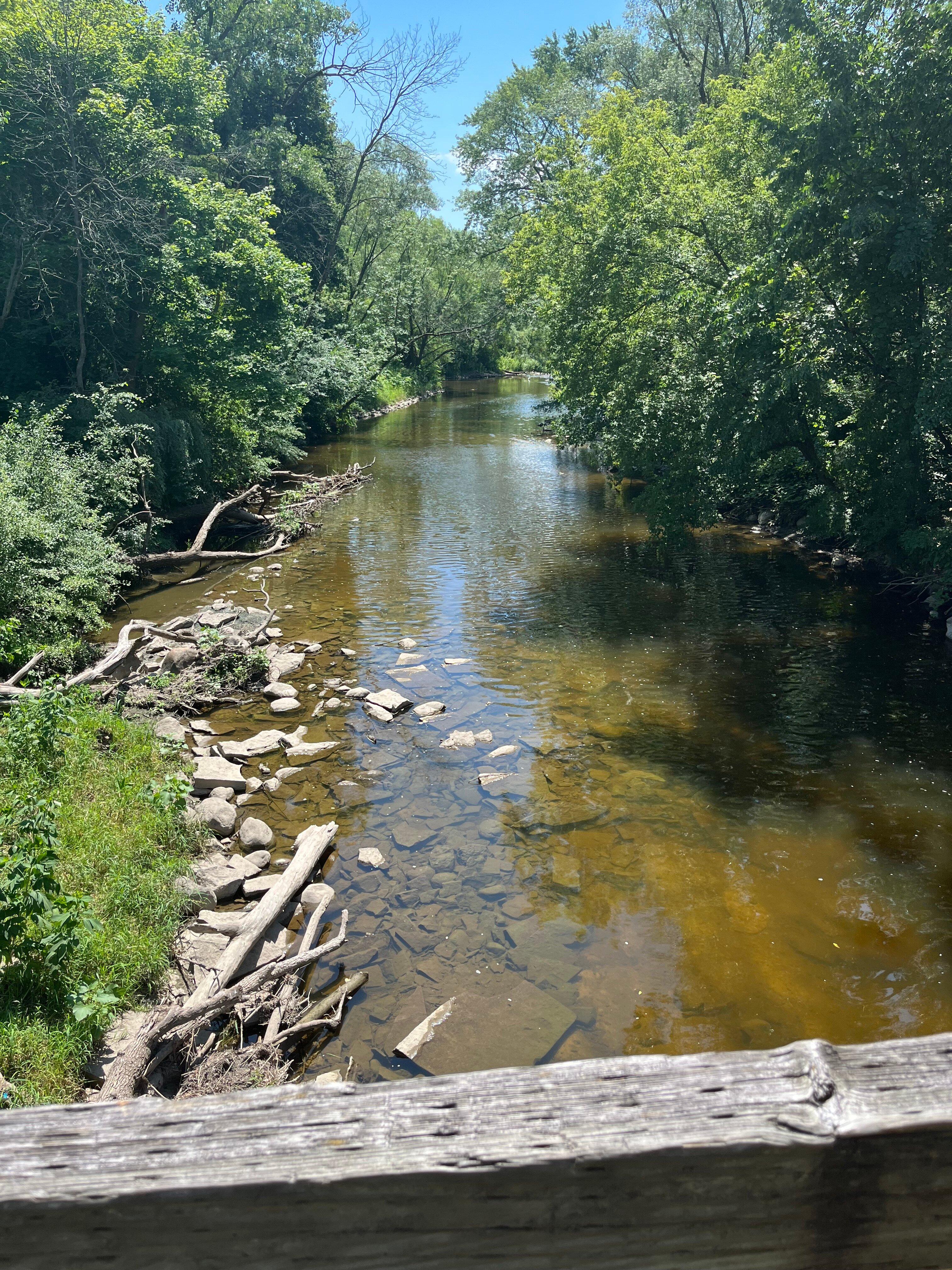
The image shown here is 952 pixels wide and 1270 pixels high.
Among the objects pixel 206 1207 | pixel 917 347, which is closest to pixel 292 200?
pixel 917 347

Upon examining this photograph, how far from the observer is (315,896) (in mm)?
6711

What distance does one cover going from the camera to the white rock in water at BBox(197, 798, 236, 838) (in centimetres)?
745

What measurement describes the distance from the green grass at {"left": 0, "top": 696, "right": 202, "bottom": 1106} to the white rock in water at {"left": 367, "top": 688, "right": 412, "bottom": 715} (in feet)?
8.69

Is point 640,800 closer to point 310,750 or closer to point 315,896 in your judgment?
point 315,896

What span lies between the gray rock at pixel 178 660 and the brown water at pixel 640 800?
1378 mm

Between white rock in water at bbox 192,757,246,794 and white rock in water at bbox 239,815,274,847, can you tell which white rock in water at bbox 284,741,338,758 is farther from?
white rock in water at bbox 239,815,274,847

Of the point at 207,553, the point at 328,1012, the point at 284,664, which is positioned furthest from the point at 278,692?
the point at 207,553

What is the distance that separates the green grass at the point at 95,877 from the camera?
14.1ft

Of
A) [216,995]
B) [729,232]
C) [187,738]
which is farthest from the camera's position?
[729,232]

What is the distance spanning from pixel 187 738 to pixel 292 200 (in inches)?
1227

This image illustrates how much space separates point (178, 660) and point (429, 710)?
11.5 feet

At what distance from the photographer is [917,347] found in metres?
12.0

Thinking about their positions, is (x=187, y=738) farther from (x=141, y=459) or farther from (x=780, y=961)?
(x=141, y=459)

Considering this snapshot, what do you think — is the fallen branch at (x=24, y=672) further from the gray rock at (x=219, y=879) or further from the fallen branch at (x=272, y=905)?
the fallen branch at (x=272, y=905)
